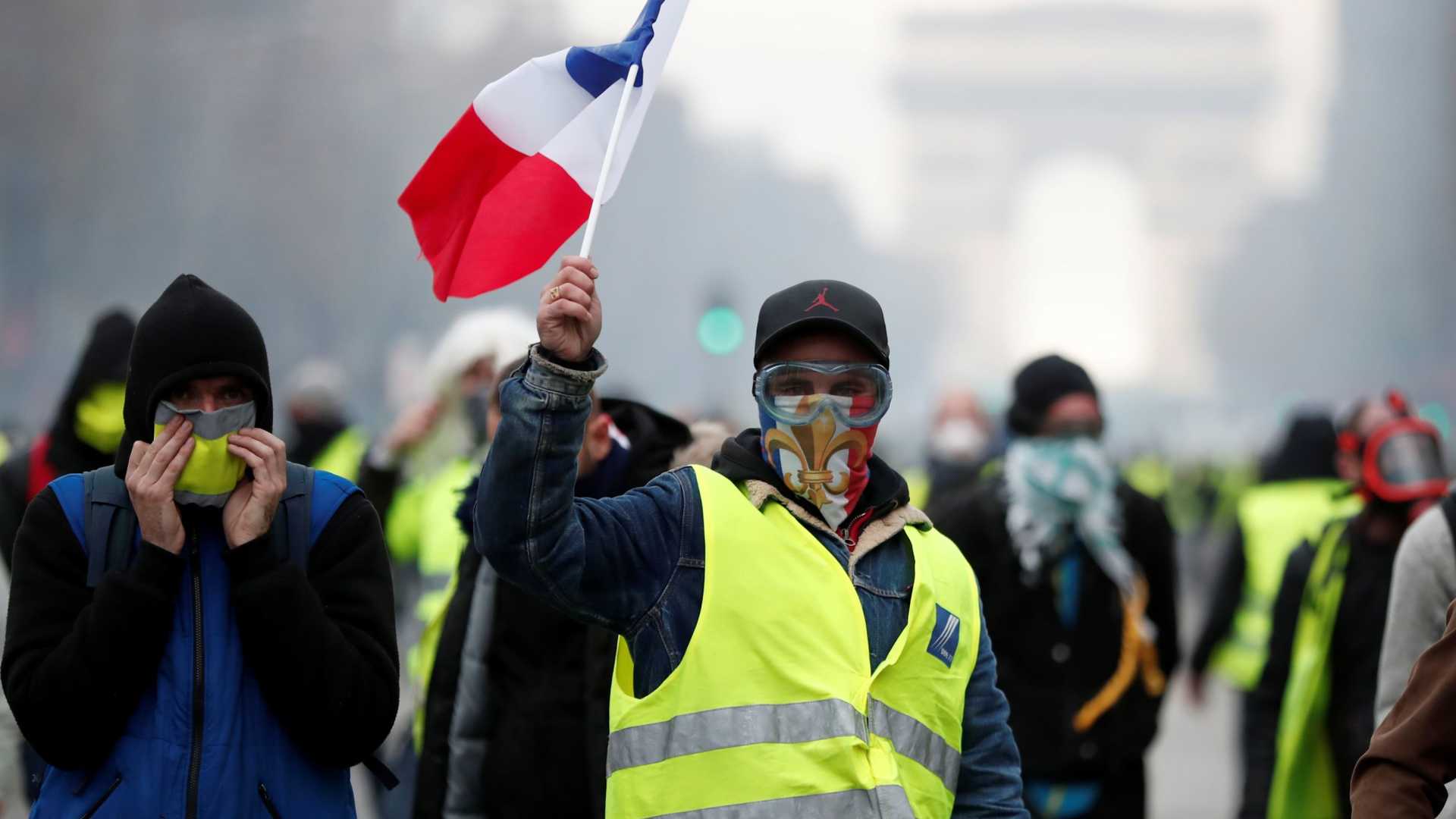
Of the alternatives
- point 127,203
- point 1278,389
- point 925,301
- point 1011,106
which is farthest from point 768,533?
point 1011,106

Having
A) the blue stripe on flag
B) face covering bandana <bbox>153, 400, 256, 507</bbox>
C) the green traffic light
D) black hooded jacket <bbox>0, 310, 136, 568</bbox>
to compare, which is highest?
the green traffic light

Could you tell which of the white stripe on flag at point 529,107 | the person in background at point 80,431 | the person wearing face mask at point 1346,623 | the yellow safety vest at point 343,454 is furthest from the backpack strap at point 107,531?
the yellow safety vest at point 343,454

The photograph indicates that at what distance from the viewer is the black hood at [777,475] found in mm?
3396

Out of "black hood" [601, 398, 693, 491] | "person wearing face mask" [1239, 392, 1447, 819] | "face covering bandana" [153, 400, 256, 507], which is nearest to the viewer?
"face covering bandana" [153, 400, 256, 507]

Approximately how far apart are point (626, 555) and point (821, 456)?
14.4 inches

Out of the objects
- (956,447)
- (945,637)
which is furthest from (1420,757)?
(956,447)

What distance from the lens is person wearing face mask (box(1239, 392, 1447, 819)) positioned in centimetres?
547

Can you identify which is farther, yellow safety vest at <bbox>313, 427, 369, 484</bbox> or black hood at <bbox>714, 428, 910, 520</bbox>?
yellow safety vest at <bbox>313, 427, 369, 484</bbox>

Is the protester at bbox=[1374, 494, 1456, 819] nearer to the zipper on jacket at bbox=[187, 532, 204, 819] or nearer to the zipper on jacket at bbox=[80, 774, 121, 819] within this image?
the zipper on jacket at bbox=[187, 532, 204, 819]

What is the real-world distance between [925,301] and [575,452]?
281ft

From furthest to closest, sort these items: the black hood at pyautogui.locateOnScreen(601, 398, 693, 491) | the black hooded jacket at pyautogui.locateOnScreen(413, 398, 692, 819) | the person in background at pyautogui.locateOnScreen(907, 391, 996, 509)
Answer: the person in background at pyautogui.locateOnScreen(907, 391, 996, 509) < the black hood at pyautogui.locateOnScreen(601, 398, 693, 491) < the black hooded jacket at pyautogui.locateOnScreen(413, 398, 692, 819)

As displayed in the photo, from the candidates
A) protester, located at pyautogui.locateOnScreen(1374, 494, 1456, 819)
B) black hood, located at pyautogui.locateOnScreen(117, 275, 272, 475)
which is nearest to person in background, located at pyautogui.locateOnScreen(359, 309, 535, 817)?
black hood, located at pyautogui.locateOnScreen(117, 275, 272, 475)

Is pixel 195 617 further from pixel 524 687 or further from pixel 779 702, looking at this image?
pixel 524 687

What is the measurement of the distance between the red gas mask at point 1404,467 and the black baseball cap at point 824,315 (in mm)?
2580
